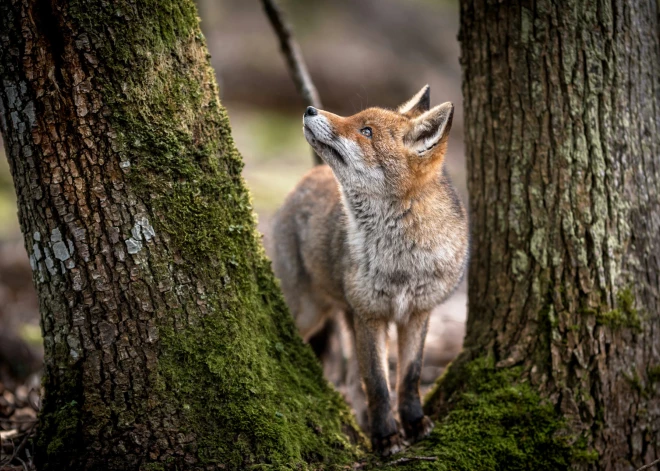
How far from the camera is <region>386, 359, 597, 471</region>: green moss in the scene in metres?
3.81

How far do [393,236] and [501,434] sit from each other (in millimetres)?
1570

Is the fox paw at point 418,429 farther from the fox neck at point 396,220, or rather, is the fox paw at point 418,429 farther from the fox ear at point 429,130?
the fox ear at point 429,130

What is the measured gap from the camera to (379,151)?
4.39 metres

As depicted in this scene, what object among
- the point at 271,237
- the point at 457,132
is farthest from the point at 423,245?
the point at 457,132

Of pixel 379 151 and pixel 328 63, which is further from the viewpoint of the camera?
pixel 328 63

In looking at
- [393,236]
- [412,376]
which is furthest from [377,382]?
[393,236]

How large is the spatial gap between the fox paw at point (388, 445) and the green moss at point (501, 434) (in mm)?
156

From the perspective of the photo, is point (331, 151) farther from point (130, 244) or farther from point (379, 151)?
point (130, 244)

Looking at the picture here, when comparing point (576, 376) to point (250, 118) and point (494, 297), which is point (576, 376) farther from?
point (250, 118)

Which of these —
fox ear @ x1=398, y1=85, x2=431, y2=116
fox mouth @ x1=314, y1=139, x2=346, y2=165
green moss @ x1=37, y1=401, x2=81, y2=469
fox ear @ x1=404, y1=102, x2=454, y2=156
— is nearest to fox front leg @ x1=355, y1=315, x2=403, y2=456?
fox mouth @ x1=314, y1=139, x2=346, y2=165

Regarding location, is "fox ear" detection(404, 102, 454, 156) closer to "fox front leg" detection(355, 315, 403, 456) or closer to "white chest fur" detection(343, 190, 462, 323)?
"white chest fur" detection(343, 190, 462, 323)

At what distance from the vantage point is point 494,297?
4.57 meters

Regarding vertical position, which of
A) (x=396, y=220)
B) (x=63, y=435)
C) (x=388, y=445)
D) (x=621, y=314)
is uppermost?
(x=396, y=220)

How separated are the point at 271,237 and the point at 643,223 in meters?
A: 3.45
